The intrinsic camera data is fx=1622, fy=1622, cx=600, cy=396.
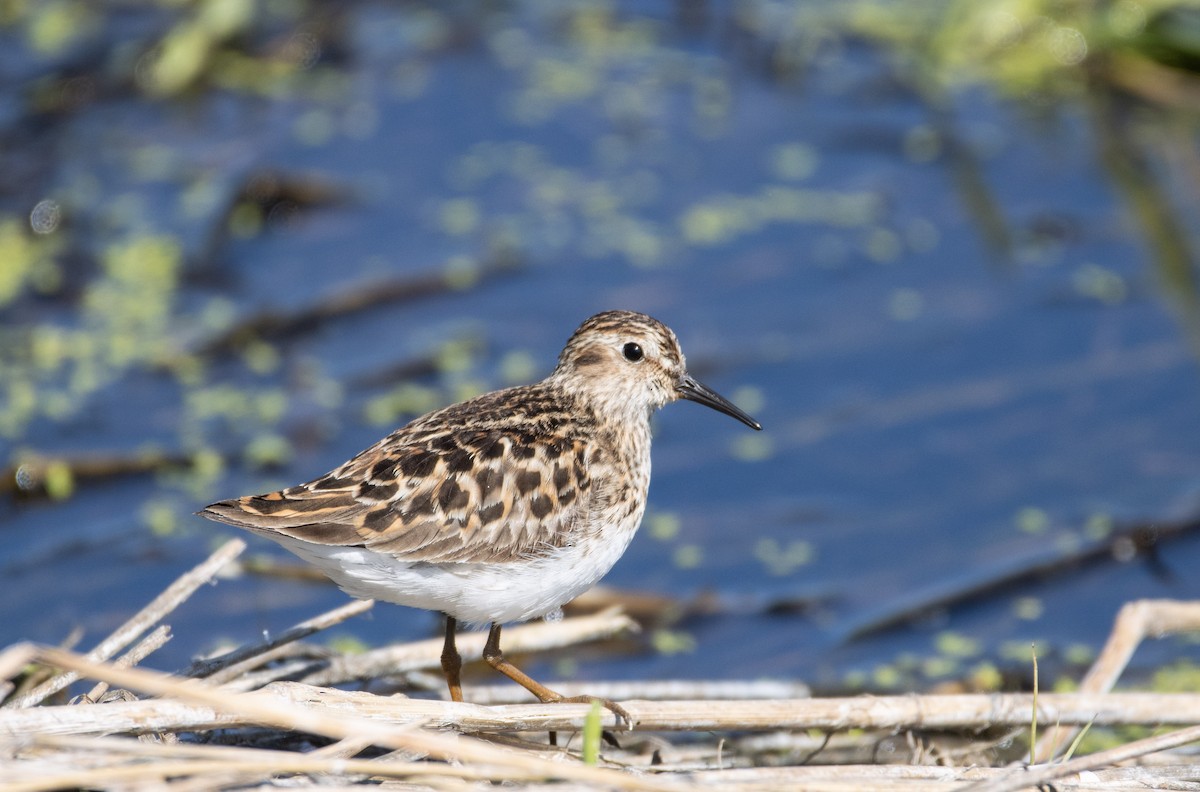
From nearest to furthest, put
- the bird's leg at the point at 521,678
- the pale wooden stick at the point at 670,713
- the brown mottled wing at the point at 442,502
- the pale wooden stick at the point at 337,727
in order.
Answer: the pale wooden stick at the point at 337,727 < the pale wooden stick at the point at 670,713 < the brown mottled wing at the point at 442,502 < the bird's leg at the point at 521,678

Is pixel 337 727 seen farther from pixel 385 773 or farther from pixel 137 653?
pixel 137 653

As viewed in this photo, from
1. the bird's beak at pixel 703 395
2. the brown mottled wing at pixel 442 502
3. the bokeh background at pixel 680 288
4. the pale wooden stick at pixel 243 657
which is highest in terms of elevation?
the bokeh background at pixel 680 288

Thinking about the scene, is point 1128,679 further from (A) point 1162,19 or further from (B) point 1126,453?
(A) point 1162,19

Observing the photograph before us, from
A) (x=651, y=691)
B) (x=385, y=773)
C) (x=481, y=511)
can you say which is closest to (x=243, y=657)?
(x=481, y=511)

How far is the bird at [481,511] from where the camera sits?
5.27 m

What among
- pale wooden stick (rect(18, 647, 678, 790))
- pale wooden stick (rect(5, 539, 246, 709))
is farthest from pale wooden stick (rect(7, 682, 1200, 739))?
pale wooden stick (rect(5, 539, 246, 709))

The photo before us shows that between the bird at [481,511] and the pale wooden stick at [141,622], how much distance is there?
334 millimetres

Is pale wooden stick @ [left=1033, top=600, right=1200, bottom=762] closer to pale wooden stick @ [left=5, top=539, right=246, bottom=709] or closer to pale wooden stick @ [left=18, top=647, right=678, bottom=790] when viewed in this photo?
pale wooden stick @ [left=18, top=647, right=678, bottom=790]

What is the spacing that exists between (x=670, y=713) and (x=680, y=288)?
16.7 ft

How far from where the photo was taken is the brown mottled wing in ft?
17.2

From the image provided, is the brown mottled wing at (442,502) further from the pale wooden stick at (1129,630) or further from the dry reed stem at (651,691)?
the pale wooden stick at (1129,630)

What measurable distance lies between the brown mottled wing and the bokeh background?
1.97 m

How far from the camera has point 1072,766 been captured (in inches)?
172

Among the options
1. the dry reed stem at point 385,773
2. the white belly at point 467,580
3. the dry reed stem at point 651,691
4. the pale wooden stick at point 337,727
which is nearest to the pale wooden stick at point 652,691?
the dry reed stem at point 651,691
